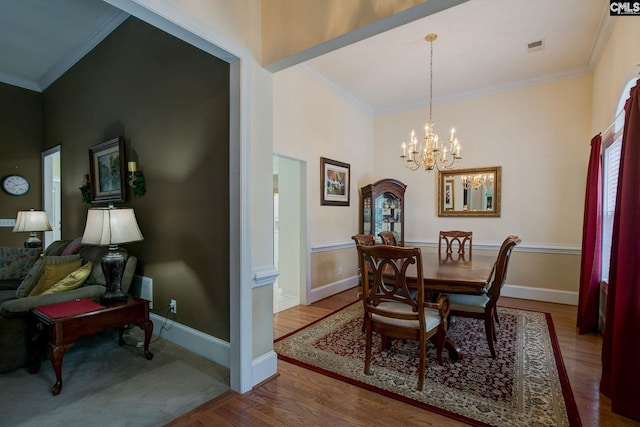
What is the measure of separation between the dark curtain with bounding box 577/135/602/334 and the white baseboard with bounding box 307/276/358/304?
117 inches

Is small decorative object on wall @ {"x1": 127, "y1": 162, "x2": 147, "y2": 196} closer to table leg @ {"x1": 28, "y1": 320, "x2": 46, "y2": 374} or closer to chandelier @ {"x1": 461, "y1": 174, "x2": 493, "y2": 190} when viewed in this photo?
table leg @ {"x1": 28, "y1": 320, "x2": 46, "y2": 374}

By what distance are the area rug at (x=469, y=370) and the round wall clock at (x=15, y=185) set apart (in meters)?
5.00

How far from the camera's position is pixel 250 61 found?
209cm

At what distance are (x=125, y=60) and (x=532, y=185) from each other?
566cm

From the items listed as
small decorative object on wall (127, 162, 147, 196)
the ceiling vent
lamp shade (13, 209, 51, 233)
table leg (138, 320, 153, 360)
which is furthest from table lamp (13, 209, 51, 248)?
the ceiling vent

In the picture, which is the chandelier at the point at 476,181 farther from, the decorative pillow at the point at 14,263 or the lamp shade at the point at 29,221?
the lamp shade at the point at 29,221

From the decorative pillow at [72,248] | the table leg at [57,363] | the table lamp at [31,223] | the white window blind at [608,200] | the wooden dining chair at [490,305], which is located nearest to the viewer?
the table leg at [57,363]

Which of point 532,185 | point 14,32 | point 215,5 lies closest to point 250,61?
point 215,5

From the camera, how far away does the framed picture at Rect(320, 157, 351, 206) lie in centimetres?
443

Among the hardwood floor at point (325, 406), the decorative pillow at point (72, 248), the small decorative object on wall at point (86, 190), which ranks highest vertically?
the small decorative object on wall at point (86, 190)

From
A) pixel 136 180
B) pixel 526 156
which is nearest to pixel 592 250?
pixel 526 156

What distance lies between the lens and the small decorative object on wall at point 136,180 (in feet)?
10.3

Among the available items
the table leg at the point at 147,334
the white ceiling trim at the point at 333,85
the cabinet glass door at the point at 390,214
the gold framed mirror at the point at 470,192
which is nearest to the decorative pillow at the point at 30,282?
→ the table leg at the point at 147,334

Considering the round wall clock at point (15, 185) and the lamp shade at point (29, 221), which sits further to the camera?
the round wall clock at point (15, 185)
